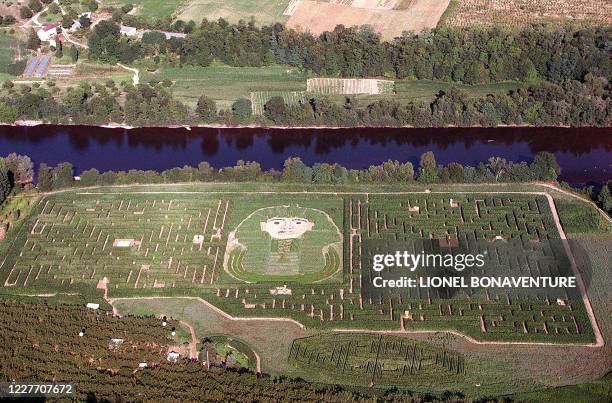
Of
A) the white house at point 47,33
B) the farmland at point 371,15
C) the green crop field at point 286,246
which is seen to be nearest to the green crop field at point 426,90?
the farmland at point 371,15

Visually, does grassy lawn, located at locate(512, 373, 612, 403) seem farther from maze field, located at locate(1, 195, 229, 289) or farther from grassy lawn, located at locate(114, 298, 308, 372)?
maze field, located at locate(1, 195, 229, 289)

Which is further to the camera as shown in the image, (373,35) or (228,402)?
(373,35)

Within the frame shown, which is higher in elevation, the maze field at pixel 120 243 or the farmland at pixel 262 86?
the farmland at pixel 262 86

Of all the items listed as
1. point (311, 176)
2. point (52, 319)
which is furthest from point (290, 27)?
point (52, 319)

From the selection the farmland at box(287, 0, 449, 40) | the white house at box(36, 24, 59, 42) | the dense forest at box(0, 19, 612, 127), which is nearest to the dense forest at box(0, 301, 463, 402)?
the dense forest at box(0, 19, 612, 127)

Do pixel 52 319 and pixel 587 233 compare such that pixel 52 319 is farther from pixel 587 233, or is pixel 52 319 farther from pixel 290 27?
pixel 290 27

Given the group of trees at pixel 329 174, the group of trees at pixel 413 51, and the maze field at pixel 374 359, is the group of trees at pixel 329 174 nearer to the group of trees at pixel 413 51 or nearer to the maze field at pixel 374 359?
the group of trees at pixel 413 51
